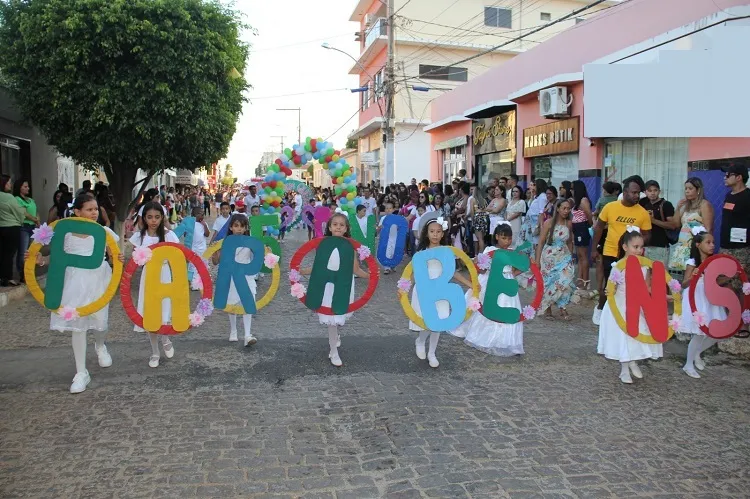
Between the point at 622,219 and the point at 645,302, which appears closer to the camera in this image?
the point at 645,302

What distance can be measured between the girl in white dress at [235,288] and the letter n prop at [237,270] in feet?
0.24

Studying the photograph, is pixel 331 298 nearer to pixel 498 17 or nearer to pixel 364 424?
pixel 364 424

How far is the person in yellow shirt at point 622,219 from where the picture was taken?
788 cm

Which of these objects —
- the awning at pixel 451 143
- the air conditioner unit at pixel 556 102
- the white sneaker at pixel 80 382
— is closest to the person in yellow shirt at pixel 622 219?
the white sneaker at pixel 80 382

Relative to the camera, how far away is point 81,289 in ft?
18.6

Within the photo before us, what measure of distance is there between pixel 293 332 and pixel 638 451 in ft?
14.5

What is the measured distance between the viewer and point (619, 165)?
44.0ft

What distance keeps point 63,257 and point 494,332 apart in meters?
4.26

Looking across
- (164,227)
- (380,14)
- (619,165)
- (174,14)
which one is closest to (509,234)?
(164,227)

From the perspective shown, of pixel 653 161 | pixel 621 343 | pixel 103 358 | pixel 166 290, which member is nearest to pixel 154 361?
pixel 103 358

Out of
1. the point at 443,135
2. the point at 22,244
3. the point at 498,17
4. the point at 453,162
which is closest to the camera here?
the point at 22,244

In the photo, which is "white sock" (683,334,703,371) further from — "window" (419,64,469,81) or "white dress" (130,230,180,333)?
"window" (419,64,469,81)

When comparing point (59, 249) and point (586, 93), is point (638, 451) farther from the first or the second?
point (59, 249)

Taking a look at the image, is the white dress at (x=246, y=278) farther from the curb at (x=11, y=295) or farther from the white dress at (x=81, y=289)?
the curb at (x=11, y=295)
